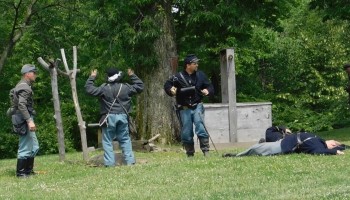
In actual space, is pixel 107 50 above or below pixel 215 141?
above

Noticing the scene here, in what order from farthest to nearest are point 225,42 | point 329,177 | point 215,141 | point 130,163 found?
1. point 225,42
2. point 215,141
3. point 130,163
4. point 329,177

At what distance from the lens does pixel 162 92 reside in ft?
65.1

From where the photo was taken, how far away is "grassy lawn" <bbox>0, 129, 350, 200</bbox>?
8.23 metres

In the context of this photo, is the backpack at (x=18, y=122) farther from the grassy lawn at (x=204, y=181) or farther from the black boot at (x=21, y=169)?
the grassy lawn at (x=204, y=181)

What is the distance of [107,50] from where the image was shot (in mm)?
20984

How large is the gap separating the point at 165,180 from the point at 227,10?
1205 centimetres

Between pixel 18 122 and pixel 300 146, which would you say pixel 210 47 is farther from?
pixel 18 122

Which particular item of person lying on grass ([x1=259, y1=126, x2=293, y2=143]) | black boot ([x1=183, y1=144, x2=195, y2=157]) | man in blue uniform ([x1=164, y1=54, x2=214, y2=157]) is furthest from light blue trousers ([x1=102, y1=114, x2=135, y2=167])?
person lying on grass ([x1=259, y1=126, x2=293, y2=143])

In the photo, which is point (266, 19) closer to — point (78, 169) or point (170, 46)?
point (170, 46)

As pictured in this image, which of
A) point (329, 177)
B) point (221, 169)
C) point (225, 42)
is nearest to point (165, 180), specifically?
point (221, 169)

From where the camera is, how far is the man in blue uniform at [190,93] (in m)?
12.2

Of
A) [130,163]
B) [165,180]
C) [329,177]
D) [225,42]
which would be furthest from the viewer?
[225,42]

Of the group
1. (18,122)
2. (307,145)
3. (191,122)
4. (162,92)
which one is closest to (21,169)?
(18,122)

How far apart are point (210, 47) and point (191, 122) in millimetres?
13929
